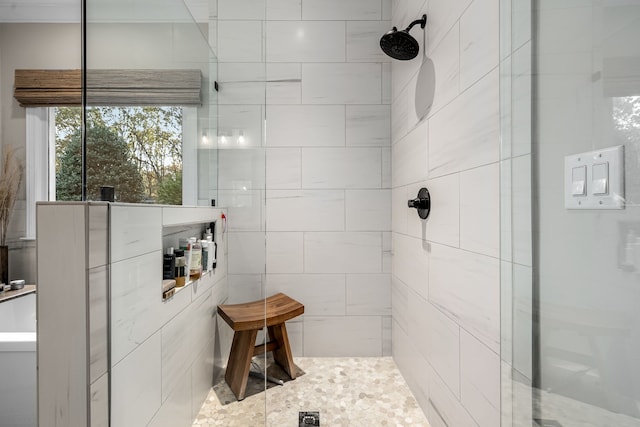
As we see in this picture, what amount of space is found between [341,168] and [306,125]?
357 millimetres

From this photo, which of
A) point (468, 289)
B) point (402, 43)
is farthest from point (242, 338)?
point (402, 43)

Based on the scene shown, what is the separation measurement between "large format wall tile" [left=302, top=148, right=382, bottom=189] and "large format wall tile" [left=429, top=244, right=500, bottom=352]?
2.41 ft

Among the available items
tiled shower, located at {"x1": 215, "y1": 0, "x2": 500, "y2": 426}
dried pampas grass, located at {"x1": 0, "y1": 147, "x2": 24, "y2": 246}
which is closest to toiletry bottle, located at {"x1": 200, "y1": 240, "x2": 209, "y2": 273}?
tiled shower, located at {"x1": 215, "y1": 0, "x2": 500, "y2": 426}

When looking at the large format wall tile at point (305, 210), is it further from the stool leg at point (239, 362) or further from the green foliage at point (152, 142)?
the stool leg at point (239, 362)

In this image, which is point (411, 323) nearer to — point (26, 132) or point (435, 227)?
point (435, 227)

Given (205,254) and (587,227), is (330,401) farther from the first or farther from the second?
(587,227)

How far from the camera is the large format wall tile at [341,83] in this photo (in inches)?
71.4

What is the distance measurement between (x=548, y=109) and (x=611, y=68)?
0.13 m

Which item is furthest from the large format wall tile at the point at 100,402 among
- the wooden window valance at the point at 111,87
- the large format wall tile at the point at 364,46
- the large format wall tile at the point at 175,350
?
the large format wall tile at the point at 364,46

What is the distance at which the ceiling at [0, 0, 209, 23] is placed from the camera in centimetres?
88

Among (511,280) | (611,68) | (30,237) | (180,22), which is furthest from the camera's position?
(30,237)

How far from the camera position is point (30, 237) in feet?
4.77

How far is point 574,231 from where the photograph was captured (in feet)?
1.64

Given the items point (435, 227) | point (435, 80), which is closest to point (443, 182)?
point (435, 227)
